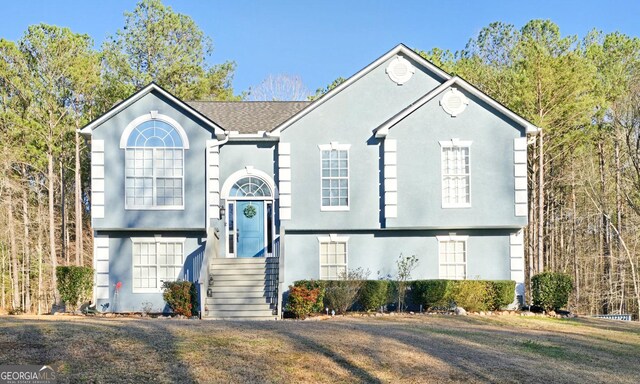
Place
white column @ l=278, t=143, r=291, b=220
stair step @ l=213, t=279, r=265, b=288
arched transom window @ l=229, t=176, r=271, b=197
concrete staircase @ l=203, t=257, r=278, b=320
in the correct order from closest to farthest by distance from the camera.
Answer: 1. concrete staircase @ l=203, t=257, r=278, b=320
2. stair step @ l=213, t=279, r=265, b=288
3. white column @ l=278, t=143, r=291, b=220
4. arched transom window @ l=229, t=176, r=271, b=197

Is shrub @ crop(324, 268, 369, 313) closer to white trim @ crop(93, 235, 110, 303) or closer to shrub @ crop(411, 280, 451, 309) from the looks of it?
shrub @ crop(411, 280, 451, 309)

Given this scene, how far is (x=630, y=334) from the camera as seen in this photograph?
1869cm

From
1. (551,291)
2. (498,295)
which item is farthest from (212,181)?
(551,291)

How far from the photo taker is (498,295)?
72.5ft

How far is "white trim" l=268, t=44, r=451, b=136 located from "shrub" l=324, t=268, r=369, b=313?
5.30 m

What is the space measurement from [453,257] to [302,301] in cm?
558

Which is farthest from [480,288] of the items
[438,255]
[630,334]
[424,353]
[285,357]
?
[285,357]

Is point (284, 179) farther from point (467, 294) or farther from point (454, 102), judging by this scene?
point (467, 294)

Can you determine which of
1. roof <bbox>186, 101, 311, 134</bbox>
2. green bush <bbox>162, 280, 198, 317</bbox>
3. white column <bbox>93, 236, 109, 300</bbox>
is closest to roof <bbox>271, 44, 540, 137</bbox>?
roof <bbox>186, 101, 311, 134</bbox>

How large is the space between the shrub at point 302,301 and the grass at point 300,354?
204 inches

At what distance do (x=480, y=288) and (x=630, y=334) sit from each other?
4571 mm

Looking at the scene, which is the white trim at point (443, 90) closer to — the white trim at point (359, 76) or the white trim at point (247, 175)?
the white trim at point (359, 76)

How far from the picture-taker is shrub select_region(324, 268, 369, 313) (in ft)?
69.9

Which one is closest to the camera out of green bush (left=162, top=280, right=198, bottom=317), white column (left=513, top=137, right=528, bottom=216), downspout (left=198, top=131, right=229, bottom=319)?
downspout (left=198, top=131, right=229, bottom=319)
